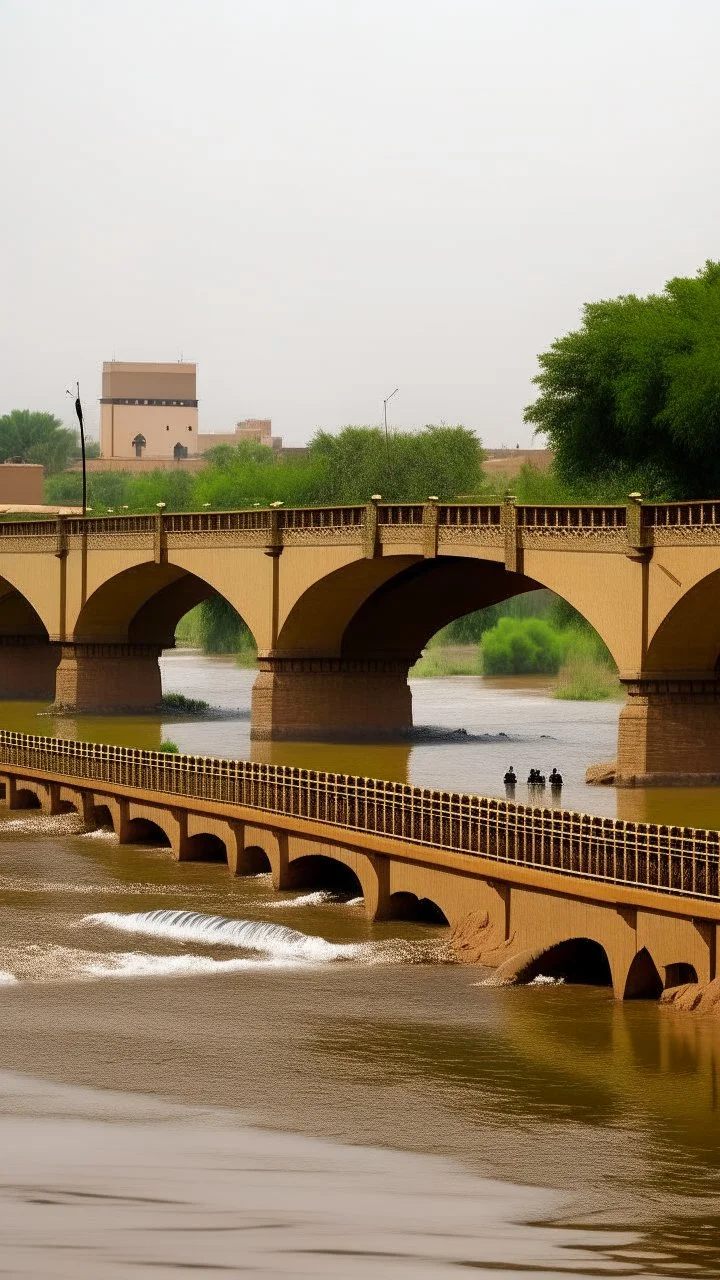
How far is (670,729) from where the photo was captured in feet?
210

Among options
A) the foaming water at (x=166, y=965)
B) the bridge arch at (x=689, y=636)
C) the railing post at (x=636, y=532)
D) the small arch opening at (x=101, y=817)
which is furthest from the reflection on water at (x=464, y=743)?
the foaming water at (x=166, y=965)

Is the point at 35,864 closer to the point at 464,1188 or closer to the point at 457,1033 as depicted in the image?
the point at 457,1033

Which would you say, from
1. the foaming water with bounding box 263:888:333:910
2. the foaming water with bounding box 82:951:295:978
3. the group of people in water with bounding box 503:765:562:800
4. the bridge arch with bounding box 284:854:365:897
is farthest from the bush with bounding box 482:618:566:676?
the foaming water with bounding box 82:951:295:978

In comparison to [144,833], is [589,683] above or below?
above

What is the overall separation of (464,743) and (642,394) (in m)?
14.9

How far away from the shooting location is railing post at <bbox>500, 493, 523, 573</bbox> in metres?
69.6

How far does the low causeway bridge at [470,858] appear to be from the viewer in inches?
1328

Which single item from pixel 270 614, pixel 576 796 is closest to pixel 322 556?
pixel 270 614

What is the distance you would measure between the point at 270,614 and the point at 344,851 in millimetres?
38539

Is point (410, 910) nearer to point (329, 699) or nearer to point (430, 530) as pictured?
point (430, 530)

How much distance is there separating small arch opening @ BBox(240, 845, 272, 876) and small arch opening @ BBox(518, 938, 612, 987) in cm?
1213

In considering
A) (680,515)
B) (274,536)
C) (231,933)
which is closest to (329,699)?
(274,536)

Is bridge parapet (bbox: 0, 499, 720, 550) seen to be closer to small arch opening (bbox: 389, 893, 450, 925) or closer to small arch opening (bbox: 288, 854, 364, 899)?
small arch opening (bbox: 288, 854, 364, 899)

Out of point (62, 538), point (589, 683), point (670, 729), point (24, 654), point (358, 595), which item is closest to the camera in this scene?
point (670, 729)
